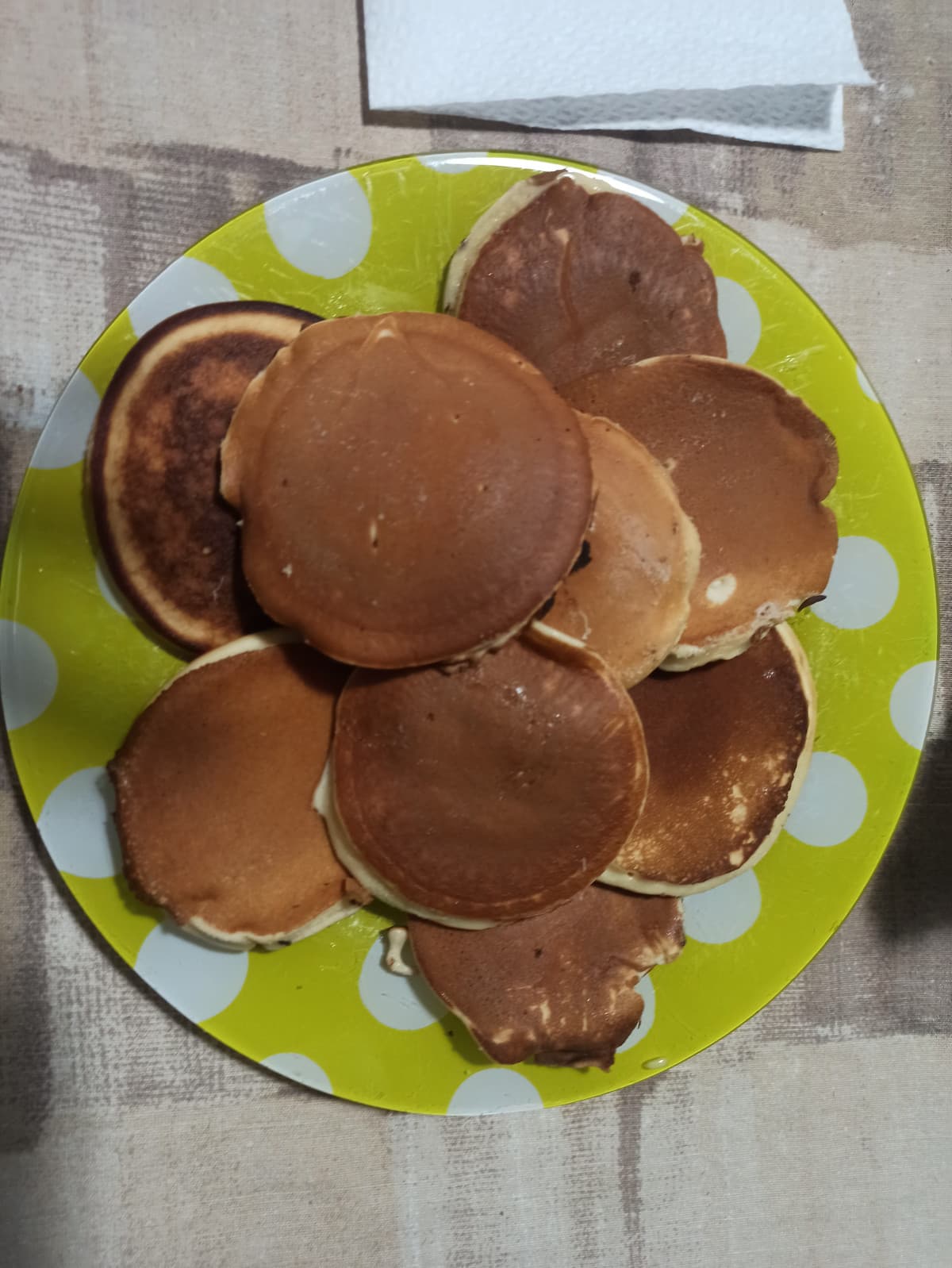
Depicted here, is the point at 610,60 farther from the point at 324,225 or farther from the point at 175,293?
the point at 175,293

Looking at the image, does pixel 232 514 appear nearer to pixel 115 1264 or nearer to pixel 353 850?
pixel 353 850

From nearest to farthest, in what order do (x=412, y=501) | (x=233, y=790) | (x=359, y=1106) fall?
(x=412, y=501), (x=233, y=790), (x=359, y=1106)

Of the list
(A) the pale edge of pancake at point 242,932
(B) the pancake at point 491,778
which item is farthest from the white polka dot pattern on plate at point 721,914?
(A) the pale edge of pancake at point 242,932

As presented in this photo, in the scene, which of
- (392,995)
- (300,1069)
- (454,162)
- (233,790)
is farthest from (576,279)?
(300,1069)

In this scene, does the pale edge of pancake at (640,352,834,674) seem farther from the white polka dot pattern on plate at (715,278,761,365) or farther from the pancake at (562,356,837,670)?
the white polka dot pattern on plate at (715,278,761,365)

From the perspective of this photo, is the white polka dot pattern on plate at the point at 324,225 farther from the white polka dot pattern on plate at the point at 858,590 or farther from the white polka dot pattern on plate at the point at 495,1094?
the white polka dot pattern on plate at the point at 495,1094

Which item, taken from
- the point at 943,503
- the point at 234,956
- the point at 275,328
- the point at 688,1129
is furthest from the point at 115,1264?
the point at 943,503
